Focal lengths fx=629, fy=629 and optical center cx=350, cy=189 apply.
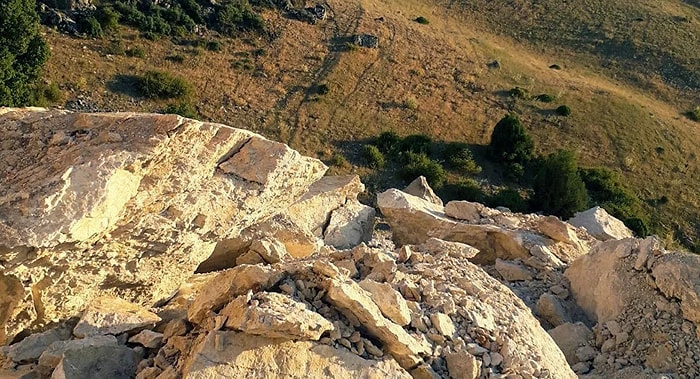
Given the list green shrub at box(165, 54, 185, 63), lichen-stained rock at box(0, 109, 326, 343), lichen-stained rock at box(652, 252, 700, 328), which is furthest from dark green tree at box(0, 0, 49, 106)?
lichen-stained rock at box(652, 252, 700, 328)

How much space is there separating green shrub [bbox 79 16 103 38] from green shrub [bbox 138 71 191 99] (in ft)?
16.2

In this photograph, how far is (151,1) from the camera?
4375cm

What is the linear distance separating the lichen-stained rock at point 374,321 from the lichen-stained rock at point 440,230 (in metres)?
7.58

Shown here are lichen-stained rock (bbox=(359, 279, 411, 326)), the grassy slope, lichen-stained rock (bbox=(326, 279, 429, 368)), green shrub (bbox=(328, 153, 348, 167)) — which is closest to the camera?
lichen-stained rock (bbox=(326, 279, 429, 368))

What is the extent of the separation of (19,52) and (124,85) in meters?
7.67

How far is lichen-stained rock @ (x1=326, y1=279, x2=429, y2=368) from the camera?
7340 millimetres

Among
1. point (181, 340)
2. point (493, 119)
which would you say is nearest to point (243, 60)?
point (493, 119)

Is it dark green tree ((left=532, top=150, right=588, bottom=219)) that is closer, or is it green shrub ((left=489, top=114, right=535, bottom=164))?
dark green tree ((left=532, top=150, right=588, bottom=219))

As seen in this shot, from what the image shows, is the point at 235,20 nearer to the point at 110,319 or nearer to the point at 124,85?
the point at 124,85

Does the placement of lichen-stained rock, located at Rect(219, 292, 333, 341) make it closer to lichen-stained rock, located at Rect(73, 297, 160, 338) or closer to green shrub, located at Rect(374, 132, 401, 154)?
lichen-stained rock, located at Rect(73, 297, 160, 338)

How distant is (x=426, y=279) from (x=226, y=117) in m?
28.3

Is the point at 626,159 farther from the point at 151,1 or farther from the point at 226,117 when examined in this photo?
the point at 151,1

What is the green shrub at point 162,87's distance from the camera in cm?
3583

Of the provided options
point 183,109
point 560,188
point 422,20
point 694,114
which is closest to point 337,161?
point 183,109
